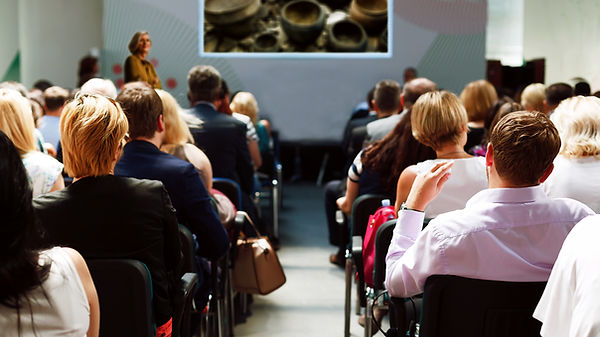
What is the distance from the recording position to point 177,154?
10.6ft

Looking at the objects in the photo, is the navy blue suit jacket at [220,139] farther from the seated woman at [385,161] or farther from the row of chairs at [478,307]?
the row of chairs at [478,307]

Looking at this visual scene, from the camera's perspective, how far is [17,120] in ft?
8.80

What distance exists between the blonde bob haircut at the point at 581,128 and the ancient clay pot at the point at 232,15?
20.2 feet

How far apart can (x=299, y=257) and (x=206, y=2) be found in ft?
14.4

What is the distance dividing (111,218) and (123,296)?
24 cm

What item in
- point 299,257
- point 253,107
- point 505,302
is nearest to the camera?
point 505,302

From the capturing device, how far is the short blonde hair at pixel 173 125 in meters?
3.17

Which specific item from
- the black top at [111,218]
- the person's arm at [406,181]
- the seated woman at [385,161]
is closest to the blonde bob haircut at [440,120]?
the person's arm at [406,181]

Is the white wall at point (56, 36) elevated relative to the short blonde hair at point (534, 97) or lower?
elevated

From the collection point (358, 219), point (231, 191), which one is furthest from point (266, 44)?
point (358, 219)

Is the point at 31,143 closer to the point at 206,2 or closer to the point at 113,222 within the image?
the point at 113,222

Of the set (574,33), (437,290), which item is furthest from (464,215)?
(574,33)

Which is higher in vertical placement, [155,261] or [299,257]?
[155,261]

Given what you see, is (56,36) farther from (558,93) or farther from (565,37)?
(558,93)
